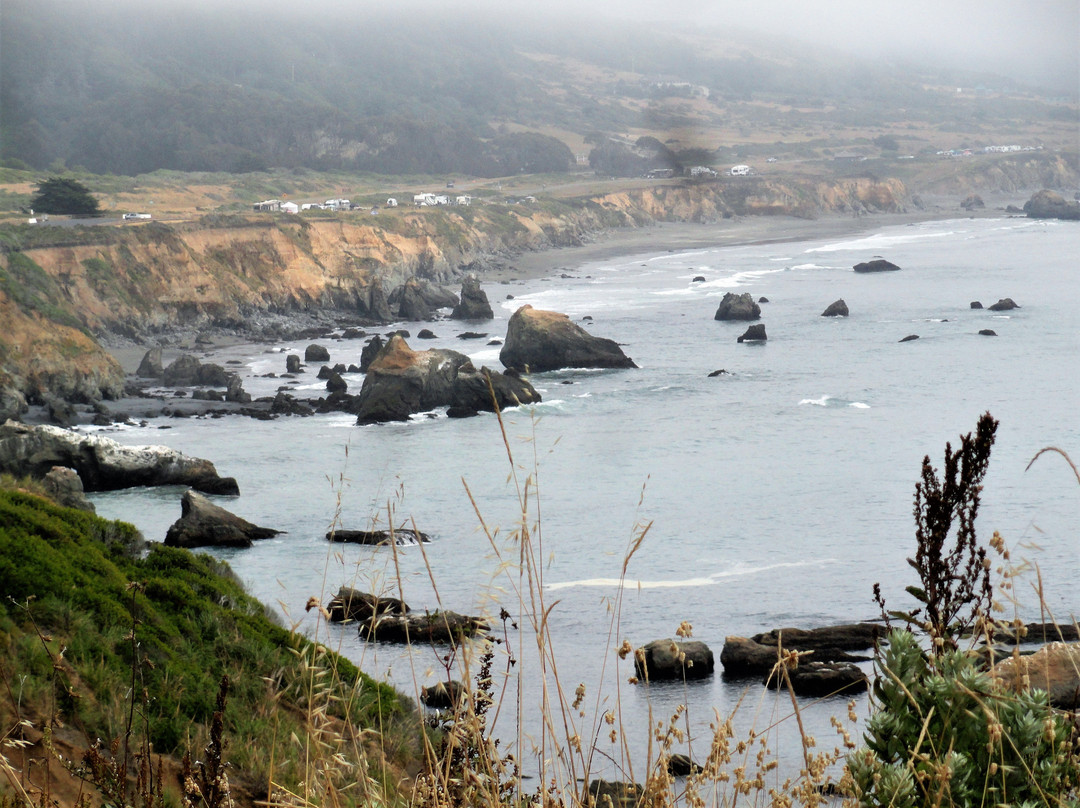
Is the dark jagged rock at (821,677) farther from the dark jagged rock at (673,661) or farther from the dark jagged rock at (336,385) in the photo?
the dark jagged rock at (336,385)

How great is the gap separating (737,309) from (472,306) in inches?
667

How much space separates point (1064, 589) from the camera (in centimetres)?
2248

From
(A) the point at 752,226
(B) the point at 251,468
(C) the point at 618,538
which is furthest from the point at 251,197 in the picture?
(C) the point at 618,538

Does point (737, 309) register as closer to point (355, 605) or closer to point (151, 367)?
point (151, 367)

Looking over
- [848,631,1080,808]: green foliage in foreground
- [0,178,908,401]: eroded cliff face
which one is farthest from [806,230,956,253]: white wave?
[848,631,1080,808]: green foliage in foreground

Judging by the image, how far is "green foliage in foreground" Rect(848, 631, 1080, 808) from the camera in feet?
8.62

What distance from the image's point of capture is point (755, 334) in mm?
56531

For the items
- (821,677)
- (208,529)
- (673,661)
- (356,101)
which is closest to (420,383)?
(208,529)

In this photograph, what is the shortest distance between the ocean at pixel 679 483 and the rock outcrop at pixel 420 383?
3.88 ft

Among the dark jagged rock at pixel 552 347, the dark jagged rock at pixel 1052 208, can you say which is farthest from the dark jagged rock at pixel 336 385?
the dark jagged rock at pixel 1052 208

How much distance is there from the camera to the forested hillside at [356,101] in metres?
125

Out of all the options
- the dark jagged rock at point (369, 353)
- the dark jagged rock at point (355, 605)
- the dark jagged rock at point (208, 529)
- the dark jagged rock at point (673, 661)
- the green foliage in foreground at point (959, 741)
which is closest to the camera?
the green foliage in foreground at point (959, 741)

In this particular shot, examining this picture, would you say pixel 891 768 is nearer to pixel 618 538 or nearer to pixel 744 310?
pixel 618 538

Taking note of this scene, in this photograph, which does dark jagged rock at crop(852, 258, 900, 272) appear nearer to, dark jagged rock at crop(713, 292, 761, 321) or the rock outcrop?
dark jagged rock at crop(713, 292, 761, 321)
